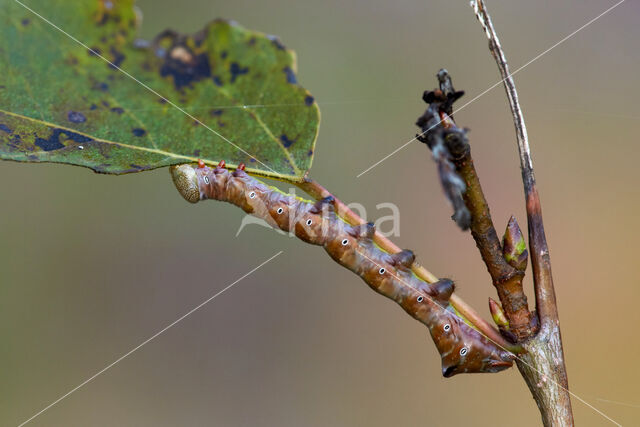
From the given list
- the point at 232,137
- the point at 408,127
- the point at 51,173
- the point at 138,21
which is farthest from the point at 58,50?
the point at 51,173

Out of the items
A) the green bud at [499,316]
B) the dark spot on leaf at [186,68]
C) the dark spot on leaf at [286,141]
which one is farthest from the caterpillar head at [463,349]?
the dark spot on leaf at [186,68]

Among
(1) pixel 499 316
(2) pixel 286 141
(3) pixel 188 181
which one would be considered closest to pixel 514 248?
(1) pixel 499 316

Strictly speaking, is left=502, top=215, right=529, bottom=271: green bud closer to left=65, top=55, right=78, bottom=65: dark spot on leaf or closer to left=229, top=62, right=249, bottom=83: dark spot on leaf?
left=229, top=62, right=249, bottom=83: dark spot on leaf

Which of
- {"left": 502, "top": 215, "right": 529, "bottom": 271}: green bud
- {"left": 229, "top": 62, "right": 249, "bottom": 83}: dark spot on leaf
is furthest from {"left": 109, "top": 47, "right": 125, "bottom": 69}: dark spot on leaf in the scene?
{"left": 502, "top": 215, "right": 529, "bottom": 271}: green bud

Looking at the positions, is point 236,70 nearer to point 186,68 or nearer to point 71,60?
point 186,68

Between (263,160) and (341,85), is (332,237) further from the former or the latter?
(341,85)

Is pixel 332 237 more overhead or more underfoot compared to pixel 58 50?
more underfoot

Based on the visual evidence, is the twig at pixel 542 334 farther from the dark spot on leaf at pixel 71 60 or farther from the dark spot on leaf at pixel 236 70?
the dark spot on leaf at pixel 71 60
